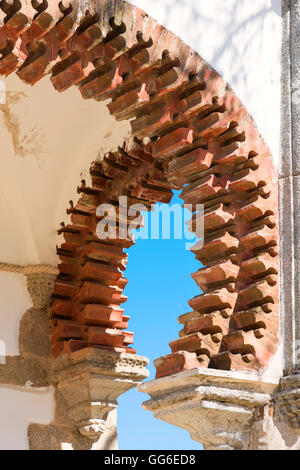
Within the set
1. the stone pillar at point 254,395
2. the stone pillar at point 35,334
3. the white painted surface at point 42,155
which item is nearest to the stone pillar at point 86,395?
the stone pillar at point 35,334

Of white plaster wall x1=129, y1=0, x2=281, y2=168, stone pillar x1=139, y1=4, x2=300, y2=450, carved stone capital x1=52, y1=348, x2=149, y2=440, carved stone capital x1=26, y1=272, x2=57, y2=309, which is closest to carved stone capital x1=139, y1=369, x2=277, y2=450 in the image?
stone pillar x1=139, y1=4, x2=300, y2=450

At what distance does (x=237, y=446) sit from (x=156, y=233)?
2.08 metres

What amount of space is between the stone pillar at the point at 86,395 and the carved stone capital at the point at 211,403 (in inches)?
69.6

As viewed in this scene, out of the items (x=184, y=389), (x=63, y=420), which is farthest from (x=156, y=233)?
(x=184, y=389)

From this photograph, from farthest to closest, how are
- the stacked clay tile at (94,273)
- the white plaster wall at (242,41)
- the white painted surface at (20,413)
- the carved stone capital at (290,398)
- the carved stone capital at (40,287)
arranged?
1. the carved stone capital at (40,287)
2. the stacked clay tile at (94,273)
3. the white painted surface at (20,413)
4. the white plaster wall at (242,41)
5. the carved stone capital at (290,398)

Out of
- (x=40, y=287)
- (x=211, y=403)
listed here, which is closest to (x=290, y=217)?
(x=211, y=403)

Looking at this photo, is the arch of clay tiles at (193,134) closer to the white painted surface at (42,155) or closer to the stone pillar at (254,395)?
the stone pillar at (254,395)

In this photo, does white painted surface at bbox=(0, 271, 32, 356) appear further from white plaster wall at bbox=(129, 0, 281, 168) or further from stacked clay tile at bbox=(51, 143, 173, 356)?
white plaster wall at bbox=(129, 0, 281, 168)

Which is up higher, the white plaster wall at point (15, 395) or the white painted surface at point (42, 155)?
the white painted surface at point (42, 155)

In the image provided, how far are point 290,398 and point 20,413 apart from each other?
2416mm

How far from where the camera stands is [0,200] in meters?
6.49

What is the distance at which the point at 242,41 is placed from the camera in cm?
512

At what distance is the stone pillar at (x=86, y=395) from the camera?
20.4 feet

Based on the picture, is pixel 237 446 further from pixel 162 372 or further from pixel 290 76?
pixel 290 76
